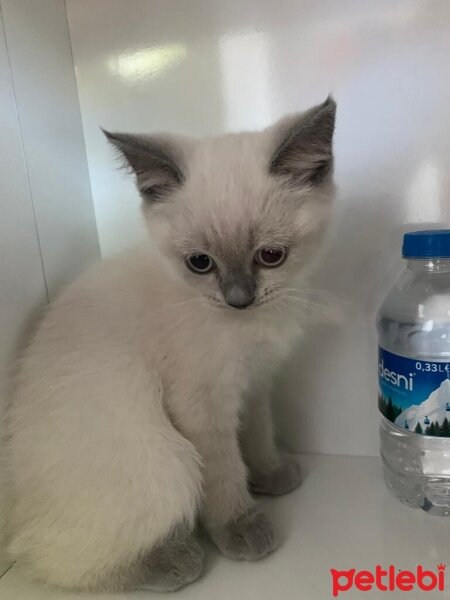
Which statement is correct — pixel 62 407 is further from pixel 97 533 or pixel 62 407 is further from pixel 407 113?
pixel 407 113

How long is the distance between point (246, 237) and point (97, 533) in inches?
20.2

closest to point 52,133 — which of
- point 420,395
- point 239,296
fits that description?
point 239,296

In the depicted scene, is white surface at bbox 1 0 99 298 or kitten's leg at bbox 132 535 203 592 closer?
kitten's leg at bbox 132 535 203 592

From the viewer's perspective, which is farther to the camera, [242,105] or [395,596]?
[242,105]

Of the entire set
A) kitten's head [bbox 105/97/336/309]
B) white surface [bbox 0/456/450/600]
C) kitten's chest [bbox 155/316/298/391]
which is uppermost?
kitten's head [bbox 105/97/336/309]

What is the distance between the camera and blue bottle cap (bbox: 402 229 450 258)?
2.91ft

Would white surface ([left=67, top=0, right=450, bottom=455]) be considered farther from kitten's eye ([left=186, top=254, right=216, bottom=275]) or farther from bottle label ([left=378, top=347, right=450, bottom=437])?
kitten's eye ([left=186, top=254, right=216, bottom=275])

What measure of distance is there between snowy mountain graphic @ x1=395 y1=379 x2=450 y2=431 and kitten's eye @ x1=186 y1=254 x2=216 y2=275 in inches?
16.8

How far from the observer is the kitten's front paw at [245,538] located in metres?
0.89

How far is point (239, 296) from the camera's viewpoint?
0.81 m

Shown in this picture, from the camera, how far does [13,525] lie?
89 centimetres

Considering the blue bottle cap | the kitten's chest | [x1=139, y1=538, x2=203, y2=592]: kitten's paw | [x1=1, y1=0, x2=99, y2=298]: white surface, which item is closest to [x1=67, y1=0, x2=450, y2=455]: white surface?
[x1=1, y1=0, x2=99, y2=298]: white surface

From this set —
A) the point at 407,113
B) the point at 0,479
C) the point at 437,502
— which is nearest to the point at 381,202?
the point at 407,113

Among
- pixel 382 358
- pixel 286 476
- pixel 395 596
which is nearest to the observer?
pixel 395 596
